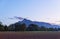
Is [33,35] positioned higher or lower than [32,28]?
lower

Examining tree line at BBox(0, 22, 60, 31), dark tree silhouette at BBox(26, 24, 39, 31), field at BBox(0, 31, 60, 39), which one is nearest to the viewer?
field at BBox(0, 31, 60, 39)

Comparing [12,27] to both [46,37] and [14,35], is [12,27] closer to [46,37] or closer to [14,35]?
[14,35]

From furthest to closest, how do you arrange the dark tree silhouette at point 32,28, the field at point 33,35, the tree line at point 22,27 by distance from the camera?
the dark tree silhouette at point 32,28 < the tree line at point 22,27 < the field at point 33,35

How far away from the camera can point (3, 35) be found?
2.54 m

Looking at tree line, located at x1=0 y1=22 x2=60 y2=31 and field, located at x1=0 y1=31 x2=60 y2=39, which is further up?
tree line, located at x1=0 y1=22 x2=60 y2=31

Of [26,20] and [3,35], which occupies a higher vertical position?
[26,20]

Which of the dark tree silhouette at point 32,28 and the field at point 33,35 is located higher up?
the dark tree silhouette at point 32,28

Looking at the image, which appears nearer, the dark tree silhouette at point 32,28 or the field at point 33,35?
the field at point 33,35

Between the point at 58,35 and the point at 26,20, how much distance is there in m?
0.74

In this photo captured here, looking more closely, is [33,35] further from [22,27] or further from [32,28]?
[22,27]

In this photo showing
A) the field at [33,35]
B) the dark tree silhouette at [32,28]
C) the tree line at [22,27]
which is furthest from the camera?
the dark tree silhouette at [32,28]

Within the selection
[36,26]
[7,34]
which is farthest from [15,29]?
[36,26]

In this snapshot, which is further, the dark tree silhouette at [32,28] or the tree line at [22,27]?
the dark tree silhouette at [32,28]

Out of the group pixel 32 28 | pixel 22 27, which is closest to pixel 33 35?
pixel 32 28
